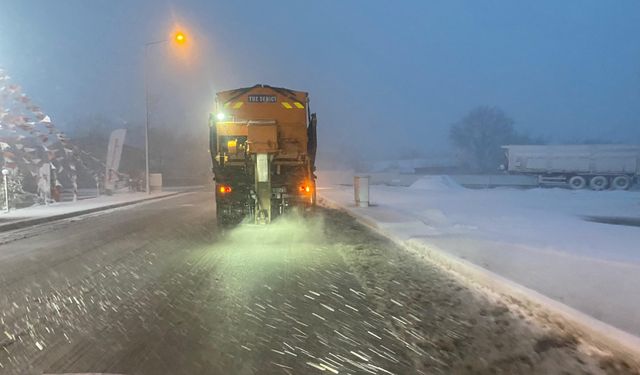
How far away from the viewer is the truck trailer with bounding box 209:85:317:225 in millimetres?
16469

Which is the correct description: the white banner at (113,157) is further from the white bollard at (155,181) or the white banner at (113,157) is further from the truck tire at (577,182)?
the truck tire at (577,182)

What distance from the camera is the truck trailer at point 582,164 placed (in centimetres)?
4275

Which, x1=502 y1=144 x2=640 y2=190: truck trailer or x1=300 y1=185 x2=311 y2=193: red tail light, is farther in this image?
x1=502 y1=144 x2=640 y2=190: truck trailer

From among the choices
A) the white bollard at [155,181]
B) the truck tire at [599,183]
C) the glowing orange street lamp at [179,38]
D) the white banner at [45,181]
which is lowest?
the truck tire at [599,183]

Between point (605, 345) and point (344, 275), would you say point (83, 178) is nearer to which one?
point (344, 275)

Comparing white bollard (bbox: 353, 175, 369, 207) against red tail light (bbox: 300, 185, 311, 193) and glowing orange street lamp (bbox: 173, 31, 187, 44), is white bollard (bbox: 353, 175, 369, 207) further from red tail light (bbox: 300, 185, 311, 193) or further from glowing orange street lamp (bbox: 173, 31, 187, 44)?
glowing orange street lamp (bbox: 173, 31, 187, 44)

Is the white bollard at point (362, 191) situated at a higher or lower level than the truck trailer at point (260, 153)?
lower

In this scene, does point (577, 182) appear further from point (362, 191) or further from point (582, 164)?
point (362, 191)

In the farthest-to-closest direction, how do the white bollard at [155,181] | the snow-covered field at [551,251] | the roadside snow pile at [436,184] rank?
the white bollard at [155,181]
the roadside snow pile at [436,184]
the snow-covered field at [551,251]

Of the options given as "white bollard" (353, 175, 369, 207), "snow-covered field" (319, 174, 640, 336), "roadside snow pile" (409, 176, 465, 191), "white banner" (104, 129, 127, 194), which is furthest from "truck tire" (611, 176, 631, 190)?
"white banner" (104, 129, 127, 194)

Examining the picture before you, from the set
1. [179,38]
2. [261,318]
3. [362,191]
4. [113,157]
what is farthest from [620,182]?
[261,318]

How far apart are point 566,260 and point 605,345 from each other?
159 inches

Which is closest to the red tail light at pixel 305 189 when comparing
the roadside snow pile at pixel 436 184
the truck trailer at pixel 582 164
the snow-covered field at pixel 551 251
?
the snow-covered field at pixel 551 251

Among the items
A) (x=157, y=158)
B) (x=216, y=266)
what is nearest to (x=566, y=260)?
(x=216, y=266)
